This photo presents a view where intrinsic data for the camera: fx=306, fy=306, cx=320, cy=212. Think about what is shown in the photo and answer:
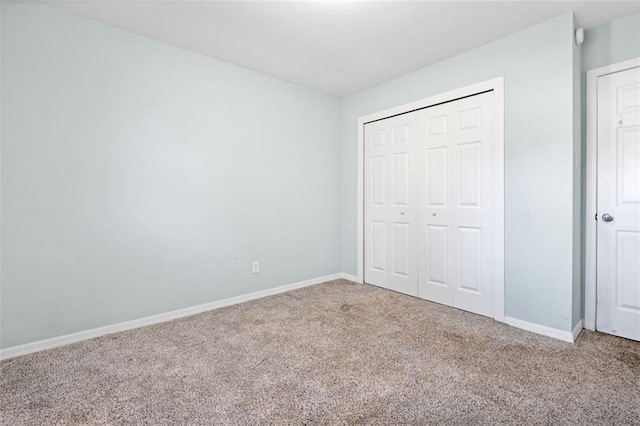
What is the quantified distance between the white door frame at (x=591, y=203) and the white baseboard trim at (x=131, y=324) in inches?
106

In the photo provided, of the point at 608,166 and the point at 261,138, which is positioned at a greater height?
the point at 261,138

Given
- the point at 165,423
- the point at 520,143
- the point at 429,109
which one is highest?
the point at 429,109

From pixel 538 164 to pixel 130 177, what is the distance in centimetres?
330

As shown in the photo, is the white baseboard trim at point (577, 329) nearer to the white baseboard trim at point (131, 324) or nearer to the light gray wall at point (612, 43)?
the light gray wall at point (612, 43)

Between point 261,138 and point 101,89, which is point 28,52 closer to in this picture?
point 101,89

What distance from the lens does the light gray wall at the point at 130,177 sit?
6.93 feet

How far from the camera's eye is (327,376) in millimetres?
1820

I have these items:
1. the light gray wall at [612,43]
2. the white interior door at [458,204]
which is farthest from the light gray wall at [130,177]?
the light gray wall at [612,43]

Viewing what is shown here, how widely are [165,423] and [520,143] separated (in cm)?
304

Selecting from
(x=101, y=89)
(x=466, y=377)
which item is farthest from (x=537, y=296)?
(x=101, y=89)

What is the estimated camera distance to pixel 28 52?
6.93 feet

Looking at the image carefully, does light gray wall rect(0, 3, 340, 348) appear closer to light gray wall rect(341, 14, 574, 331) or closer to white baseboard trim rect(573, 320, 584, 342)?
light gray wall rect(341, 14, 574, 331)

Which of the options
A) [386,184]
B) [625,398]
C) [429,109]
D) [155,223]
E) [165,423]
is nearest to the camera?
[165,423]

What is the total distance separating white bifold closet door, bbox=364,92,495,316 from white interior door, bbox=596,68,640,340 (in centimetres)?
77
